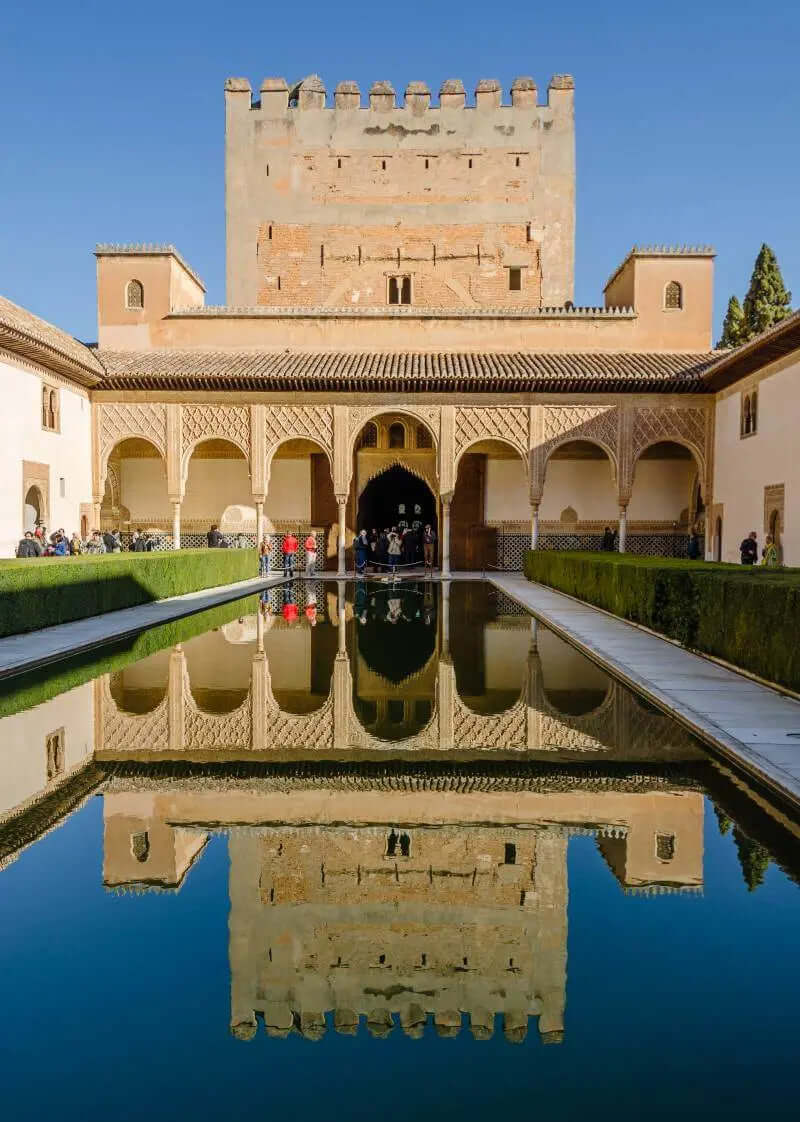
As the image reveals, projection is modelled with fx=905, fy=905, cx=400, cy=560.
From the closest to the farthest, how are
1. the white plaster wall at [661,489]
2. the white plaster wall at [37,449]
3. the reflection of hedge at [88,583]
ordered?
the reflection of hedge at [88,583] → the white plaster wall at [37,449] → the white plaster wall at [661,489]

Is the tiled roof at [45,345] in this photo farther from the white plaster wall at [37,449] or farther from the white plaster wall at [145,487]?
the white plaster wall at [145,487]

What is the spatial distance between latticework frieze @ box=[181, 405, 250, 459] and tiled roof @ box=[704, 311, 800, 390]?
10.6m

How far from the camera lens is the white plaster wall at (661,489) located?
2306cm

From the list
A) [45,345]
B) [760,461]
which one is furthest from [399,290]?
[760,461]

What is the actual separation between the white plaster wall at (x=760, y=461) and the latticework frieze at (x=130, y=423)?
1287 cm

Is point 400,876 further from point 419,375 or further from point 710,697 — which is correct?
point 419,375

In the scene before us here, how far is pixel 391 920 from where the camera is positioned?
306 centimetres

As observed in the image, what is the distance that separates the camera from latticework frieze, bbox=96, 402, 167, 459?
70.0 ft

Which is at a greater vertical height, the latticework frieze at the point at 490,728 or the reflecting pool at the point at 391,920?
the latticework frieze at the point at 490,728

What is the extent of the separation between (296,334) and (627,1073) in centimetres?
2283

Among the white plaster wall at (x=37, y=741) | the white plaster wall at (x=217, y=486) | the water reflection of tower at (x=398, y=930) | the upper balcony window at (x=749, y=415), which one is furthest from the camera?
the white plaster wall at (x=217, y=486)

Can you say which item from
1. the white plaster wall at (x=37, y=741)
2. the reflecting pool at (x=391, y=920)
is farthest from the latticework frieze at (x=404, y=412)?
the reflecting pool at (x=391, y=920)

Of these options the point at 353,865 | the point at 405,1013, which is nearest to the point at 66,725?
the point at 353,865

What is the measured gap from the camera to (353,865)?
11.2ft
